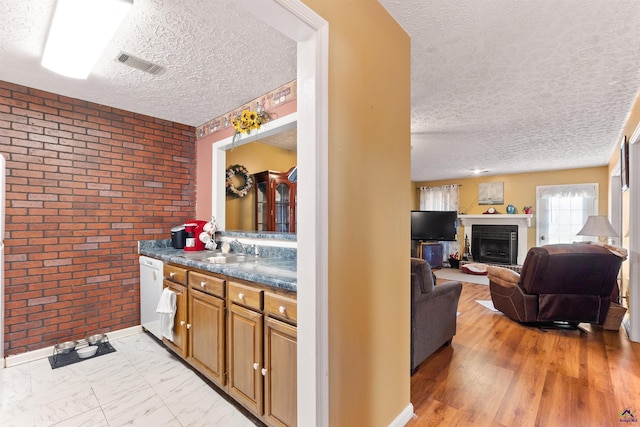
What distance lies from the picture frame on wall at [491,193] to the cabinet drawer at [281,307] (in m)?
7.18

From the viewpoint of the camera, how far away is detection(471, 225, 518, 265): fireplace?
668 cm

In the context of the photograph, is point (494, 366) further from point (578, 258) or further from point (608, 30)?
point (608, 30)

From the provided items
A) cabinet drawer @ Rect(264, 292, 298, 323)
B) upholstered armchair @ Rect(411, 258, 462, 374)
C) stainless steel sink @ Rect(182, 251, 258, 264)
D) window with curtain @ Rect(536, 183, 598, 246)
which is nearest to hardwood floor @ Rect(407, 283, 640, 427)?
upholstered armchair @ Rect(411, 258, 462, 374)

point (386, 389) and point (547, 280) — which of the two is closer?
point (386, 389)

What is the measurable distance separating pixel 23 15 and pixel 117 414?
2401mm

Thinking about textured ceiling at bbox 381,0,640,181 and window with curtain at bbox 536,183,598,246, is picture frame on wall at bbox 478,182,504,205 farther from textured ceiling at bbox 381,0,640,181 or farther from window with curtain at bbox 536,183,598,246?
textured ceiling at bbox 381,0,640,181

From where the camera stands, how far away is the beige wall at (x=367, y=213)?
1.22 m

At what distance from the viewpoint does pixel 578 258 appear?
9.35 ft

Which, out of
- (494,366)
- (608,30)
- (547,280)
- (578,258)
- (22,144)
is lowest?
(494,366)

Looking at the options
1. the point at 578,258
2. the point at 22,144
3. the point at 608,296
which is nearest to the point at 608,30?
the point at 578,258

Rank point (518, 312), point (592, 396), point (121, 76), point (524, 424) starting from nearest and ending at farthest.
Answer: point (524, 424) < point (592, 396) < point (121, 76) < point (518, 312)

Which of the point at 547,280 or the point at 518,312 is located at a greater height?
the point at 547,280

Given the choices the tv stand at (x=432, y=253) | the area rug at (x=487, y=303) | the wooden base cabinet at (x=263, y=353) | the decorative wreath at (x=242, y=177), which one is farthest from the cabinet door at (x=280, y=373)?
the tv stand at (x=432, y=253)

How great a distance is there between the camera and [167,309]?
2279 millimetres
